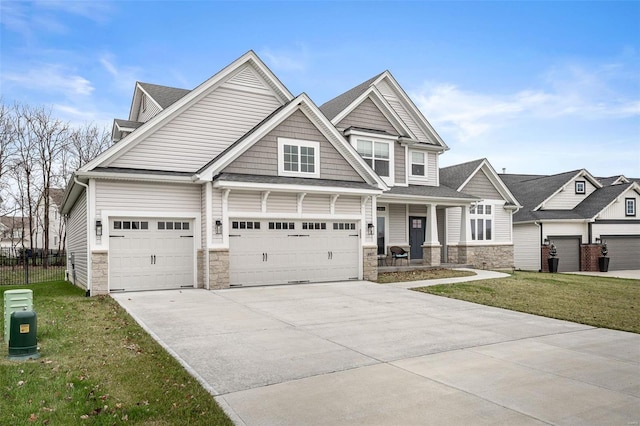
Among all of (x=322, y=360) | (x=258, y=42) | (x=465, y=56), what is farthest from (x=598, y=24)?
(x=322, y=360)

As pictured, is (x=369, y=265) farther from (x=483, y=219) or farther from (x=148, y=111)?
(x=148, y=111)

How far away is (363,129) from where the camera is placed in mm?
20203

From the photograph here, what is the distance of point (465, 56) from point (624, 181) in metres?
22.9

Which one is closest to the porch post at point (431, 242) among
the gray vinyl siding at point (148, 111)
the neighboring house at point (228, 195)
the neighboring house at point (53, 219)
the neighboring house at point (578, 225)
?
the neighboring house at point (228, 195)

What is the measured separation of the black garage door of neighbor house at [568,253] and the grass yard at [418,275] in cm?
Answer: 1109

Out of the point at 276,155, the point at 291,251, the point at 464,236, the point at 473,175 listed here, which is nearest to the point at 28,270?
the point at 291,251

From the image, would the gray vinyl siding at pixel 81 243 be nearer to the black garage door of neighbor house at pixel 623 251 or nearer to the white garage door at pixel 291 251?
the white garage door at pixel 291 251

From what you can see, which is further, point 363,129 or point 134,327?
point 363,129

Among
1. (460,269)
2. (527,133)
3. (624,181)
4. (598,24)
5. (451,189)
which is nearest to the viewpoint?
(598,24)

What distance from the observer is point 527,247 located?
92.2 feet

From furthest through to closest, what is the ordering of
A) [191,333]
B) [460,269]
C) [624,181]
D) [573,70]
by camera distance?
[624,181] < [460,269] < [573,70] < [191,333]

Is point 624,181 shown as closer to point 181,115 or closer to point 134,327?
point 181,115

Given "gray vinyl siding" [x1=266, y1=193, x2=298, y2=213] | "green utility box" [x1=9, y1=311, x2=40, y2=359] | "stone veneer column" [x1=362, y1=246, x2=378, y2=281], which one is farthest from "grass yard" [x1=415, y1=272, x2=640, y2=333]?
"green utility box" [x1=9, y1=311, x2=40, y2=359]

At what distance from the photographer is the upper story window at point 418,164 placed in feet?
73.9
